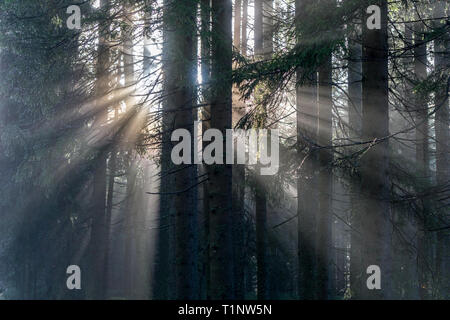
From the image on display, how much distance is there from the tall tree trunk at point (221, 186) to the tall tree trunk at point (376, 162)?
7.53 ft

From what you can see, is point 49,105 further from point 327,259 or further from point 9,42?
point 327,259

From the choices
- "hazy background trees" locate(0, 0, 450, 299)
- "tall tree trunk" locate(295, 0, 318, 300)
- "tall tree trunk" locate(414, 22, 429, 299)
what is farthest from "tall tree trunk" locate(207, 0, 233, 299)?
"tall tree trunk" locate(414, 22, 429, 299)

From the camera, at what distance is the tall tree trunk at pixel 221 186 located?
8359 millimetres

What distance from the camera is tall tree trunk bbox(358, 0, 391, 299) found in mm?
8031

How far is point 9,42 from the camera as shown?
37.0ft

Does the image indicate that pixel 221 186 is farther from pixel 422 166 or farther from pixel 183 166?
pixel 422 166

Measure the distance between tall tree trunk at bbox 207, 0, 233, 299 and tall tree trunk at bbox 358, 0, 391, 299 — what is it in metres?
2.29

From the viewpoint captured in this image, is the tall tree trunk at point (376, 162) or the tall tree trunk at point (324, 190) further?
the tall tree trunk at point (324, 190)

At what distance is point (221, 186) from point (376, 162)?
2.69 metres

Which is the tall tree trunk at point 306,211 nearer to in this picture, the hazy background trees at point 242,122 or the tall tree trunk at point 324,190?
the hazy background trees at point 242,122

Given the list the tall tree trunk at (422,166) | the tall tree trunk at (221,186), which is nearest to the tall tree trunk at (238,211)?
the tall tree trunk at (221,186)

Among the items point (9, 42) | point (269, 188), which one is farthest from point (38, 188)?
point (269, 188)

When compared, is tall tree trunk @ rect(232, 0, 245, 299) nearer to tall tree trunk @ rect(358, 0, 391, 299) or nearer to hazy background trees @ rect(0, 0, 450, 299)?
hazy background trees @ rect(0, 0, 450, 299)

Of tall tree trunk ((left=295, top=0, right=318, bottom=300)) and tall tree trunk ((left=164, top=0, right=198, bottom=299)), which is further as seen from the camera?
tall tree trunk ((left=295, top=0, right=318, bottom=300))
